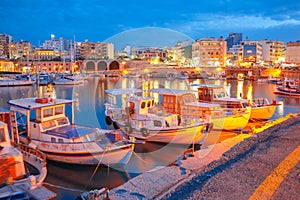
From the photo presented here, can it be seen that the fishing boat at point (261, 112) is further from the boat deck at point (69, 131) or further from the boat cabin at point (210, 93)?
the boat deck at point (69, 131)

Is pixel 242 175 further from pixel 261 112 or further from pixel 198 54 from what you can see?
pixel 198 54

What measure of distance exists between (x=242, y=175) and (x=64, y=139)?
6.84 meters

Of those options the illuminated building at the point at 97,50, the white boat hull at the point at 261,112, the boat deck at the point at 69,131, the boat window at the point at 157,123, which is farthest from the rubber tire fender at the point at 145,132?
the illuminated building at the point at 97,50

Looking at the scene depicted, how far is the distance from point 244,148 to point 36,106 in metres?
8.18

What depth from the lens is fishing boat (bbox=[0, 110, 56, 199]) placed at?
7.52 metres

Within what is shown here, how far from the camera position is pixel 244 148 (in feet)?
33.8

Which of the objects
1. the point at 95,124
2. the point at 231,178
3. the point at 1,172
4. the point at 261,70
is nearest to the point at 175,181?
the point at 231,178

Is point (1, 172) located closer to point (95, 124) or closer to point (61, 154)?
point (61, 154)

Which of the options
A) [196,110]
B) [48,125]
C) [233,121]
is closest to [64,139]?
[48,125]

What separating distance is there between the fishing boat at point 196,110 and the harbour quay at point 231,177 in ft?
19.6

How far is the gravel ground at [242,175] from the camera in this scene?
623 centimetres

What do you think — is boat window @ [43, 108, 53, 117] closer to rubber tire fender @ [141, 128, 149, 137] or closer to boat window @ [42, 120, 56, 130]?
boat window @ [42, 120, 56, 130]

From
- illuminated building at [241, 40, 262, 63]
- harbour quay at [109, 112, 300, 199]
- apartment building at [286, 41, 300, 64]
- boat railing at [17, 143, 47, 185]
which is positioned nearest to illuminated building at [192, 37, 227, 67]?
illuminated building at [241, 40, 262, 63]

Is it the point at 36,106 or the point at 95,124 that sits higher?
the point at 36,106
